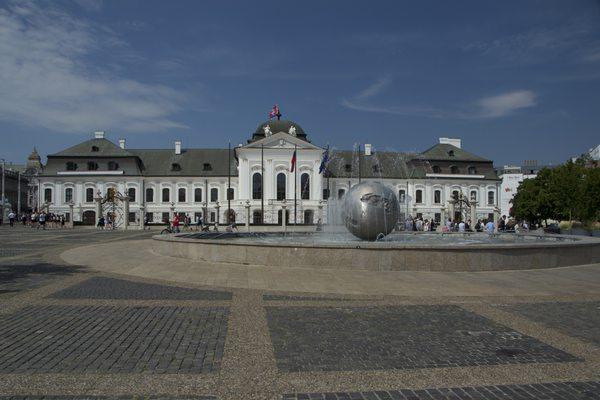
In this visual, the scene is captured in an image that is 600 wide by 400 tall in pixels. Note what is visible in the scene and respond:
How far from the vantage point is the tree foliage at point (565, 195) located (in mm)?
43969

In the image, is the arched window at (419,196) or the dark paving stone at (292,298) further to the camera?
the arched window at (419,196)

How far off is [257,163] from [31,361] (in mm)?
66842

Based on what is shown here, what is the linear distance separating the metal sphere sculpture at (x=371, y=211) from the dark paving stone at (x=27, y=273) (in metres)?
9.55

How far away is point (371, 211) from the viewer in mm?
18016

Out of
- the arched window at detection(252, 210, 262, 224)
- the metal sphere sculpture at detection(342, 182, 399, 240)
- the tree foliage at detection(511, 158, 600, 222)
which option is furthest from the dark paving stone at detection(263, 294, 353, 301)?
the arched window at detection(252, 210, 262, 224)

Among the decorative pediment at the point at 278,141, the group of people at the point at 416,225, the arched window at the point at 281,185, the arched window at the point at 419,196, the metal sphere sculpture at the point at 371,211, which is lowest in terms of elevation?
the group of people at the point at 416,225

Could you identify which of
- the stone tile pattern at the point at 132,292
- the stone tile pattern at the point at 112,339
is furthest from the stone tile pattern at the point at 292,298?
the stone tile pattern at the point at 112,339

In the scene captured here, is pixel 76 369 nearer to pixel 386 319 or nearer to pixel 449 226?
pixel 386 319

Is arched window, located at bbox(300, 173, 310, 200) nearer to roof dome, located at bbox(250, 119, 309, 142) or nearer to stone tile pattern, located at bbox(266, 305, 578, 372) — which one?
roof dome, located at bbox(250, 119, 309, 142)

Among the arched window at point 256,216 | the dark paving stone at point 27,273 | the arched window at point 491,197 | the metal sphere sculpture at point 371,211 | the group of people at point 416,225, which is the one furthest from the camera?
the arched window at point 491,197

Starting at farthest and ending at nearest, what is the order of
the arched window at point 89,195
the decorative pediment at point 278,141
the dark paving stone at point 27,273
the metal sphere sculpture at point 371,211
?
the arched window at point 89,195 < the decorative pediment at point 278,141 < the metal sphere sculpture at point 371,211 < the dark paving stone at point 27,273

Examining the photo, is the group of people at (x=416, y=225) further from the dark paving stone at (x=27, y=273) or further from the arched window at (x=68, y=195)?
the arched window at (x=68, y=195)

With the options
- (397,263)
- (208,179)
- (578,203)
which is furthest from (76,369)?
(208,179)

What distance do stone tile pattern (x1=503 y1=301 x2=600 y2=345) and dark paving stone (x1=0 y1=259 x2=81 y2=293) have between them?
9.71 meters
